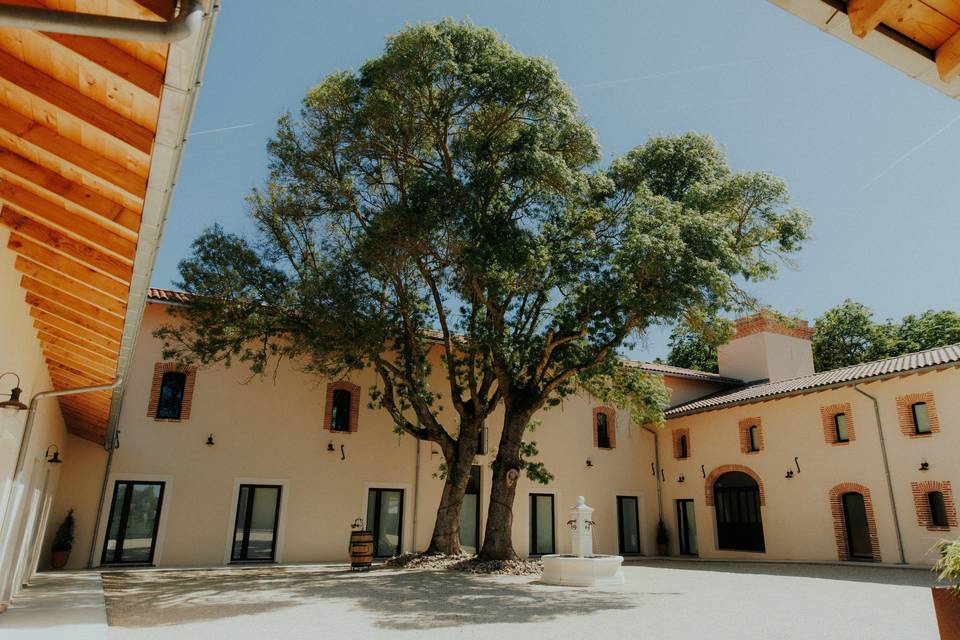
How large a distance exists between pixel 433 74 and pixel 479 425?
8131 millimetres

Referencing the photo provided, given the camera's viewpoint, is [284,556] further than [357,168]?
Yes

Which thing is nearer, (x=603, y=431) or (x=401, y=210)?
(x=401, y=210)

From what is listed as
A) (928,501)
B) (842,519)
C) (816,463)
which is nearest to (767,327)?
(816,463)

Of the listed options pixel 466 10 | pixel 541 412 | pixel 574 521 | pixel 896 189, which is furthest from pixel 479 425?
pixel 896 189

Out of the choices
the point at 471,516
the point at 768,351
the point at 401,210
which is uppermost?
the point at 768,351

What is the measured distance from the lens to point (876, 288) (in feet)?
107

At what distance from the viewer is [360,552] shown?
14.2m

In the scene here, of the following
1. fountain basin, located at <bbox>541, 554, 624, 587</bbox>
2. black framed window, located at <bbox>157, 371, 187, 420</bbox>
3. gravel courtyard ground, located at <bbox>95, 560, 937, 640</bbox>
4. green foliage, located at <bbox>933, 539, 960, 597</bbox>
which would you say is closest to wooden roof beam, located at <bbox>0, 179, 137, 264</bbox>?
gravel courtyard ground, located at <bbox>95, 560, 937, 640</bbox>

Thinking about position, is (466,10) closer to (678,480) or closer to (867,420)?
(867,420)

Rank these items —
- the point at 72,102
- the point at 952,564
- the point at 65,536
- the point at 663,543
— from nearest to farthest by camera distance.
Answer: the point at 72,102 < the point at 952,564 < the point at 65,536 < the point at 663,543

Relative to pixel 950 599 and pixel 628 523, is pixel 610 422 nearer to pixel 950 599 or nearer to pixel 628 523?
pixel 628 523

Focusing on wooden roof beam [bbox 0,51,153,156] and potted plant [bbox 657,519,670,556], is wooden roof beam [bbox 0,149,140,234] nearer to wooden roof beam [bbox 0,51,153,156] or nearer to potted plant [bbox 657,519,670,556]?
wooden roof beam [bbox 0,51,153,156]

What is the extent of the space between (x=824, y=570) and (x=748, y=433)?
5314 millimetres

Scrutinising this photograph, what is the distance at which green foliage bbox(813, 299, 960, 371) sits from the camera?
30891 mm
